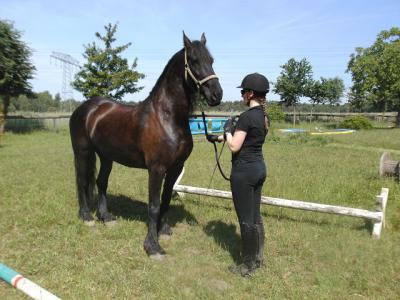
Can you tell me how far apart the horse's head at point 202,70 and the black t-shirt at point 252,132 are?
446 mm

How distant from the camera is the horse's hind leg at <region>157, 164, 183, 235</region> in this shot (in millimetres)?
4796

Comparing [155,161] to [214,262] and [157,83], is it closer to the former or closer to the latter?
[157,83]

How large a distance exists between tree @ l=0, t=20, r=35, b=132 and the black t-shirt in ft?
62.8

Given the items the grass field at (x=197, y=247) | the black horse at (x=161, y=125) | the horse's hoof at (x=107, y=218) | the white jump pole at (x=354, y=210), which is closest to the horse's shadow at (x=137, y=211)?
the grass field at (x=197, y=247)

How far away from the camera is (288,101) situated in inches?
1451

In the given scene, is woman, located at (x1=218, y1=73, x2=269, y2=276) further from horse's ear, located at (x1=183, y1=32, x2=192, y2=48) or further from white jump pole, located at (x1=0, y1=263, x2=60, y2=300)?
white jump pole, located at (x1=0, y1=263, x2=60, y2=300)

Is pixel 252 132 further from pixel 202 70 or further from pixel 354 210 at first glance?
pixel 354 210

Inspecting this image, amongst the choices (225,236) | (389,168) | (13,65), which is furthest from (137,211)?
(13,65)

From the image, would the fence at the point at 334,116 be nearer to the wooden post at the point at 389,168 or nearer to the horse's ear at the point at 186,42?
the wooden post at the point at 389,168

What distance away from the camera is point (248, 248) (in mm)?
3805

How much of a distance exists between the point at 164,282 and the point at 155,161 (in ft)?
4.76

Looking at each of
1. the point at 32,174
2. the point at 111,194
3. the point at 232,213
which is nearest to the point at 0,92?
the point at 32,174

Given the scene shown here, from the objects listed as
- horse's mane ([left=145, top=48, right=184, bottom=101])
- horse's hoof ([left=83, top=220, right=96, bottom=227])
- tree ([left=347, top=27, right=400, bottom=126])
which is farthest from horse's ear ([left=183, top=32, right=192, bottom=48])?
tree ([left=347, top=27, right=400, bottom=126])

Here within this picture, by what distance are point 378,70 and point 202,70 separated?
33.9 m
